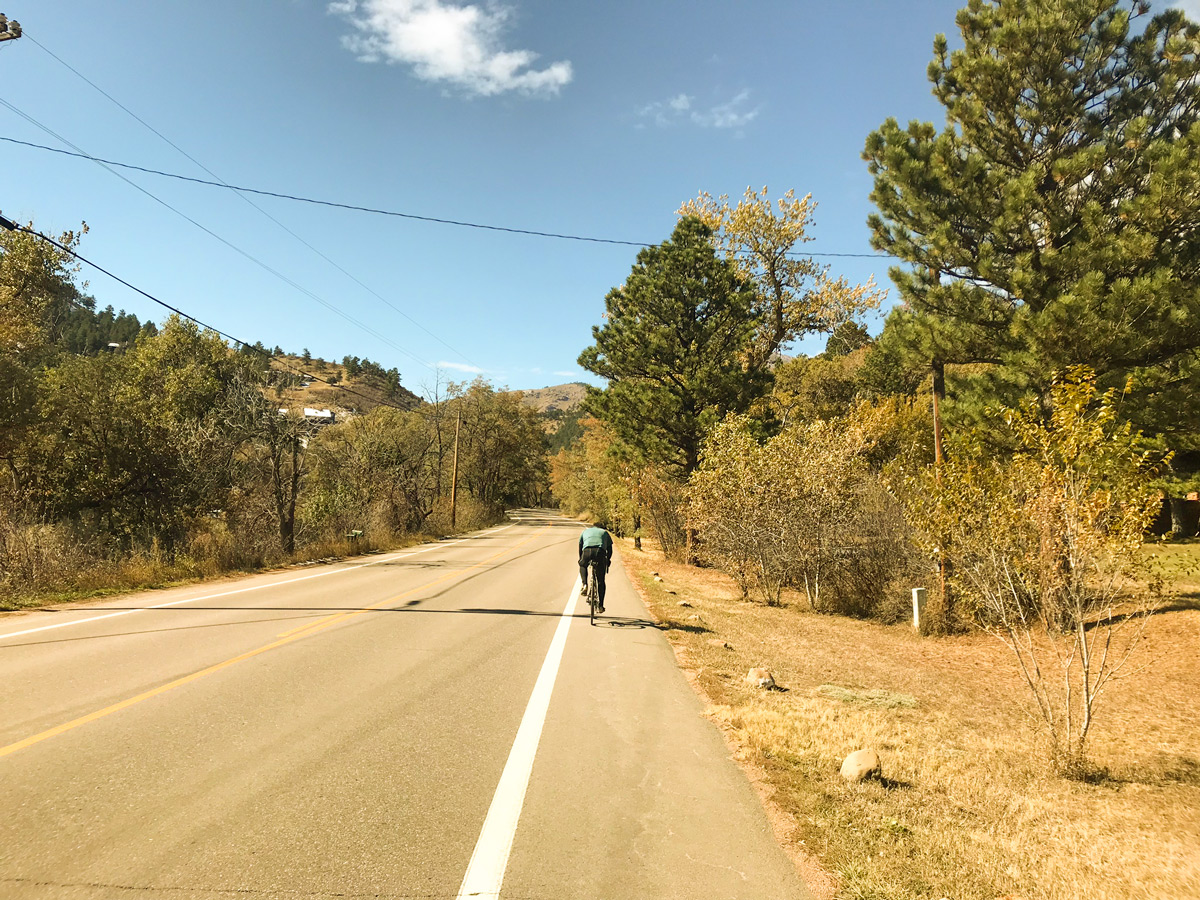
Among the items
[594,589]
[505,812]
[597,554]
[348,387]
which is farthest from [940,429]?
[348,387]

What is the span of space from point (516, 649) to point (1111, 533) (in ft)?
22.7

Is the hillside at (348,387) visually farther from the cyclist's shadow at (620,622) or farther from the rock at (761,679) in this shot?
the rock at (761,679)

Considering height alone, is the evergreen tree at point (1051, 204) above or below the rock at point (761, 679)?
above

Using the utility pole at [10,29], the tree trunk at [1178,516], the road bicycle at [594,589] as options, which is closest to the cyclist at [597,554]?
the road bicycle at [594,589]

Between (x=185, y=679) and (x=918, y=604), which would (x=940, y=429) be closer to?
(x=918, y=604)

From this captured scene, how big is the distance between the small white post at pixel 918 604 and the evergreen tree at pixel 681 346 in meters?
10.3

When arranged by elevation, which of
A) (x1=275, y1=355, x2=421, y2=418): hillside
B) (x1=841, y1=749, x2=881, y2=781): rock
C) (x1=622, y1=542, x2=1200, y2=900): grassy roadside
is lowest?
(x1=622, y1=542, x2=1200, y2=900): grassy roadside

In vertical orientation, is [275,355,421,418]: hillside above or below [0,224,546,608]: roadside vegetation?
above

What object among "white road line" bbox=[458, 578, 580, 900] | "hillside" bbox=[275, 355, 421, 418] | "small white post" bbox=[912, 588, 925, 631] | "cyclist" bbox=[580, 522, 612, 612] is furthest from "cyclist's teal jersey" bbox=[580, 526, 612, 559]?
"hillside" bbox=[275, 355, 421, 418]

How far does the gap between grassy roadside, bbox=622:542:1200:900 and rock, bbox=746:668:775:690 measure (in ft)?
0.70

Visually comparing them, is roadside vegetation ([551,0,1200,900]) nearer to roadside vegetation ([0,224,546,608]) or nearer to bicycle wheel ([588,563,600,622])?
bicycle wheel ([588,563,600,622])

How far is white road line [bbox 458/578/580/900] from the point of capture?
3346 millimetres

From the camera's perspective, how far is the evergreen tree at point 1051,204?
36.2ft

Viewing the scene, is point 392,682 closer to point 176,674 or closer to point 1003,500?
point 176,674
